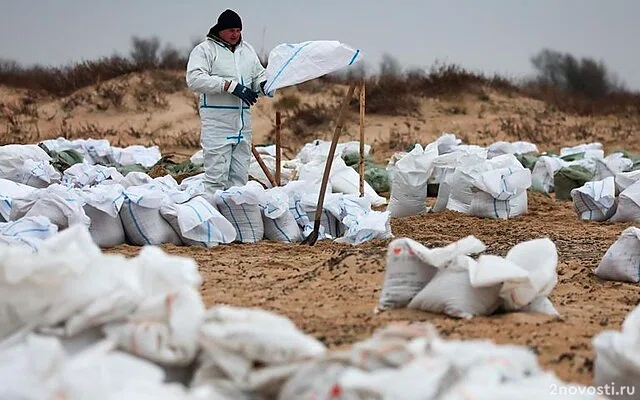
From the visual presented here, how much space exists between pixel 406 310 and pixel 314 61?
2713 mm

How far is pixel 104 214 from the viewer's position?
18.7 feet

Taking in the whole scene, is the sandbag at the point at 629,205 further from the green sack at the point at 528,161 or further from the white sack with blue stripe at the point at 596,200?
the green sack at the point at 528,161

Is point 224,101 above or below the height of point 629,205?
above

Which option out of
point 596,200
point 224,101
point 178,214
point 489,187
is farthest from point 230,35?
point 596,200

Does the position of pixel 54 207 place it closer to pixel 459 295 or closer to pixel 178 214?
pixel 178 214

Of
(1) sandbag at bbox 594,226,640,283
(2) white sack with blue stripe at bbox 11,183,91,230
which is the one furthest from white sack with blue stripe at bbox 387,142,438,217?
(1) sandbag at bbox 594,226,640,283

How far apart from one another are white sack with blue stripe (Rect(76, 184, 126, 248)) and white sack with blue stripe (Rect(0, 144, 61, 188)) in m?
1.91

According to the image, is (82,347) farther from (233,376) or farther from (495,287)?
(495,287)

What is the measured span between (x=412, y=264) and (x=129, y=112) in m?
15.1

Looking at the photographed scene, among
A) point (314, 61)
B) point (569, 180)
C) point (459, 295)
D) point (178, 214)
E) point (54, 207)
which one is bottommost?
point (569, 180)

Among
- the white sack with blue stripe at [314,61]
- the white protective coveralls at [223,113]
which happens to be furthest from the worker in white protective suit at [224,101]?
the white sack with blue stripe at [314,61]

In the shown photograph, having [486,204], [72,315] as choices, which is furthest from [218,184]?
[72,315]

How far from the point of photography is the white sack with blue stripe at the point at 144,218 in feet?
19.0

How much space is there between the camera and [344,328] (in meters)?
3.16
